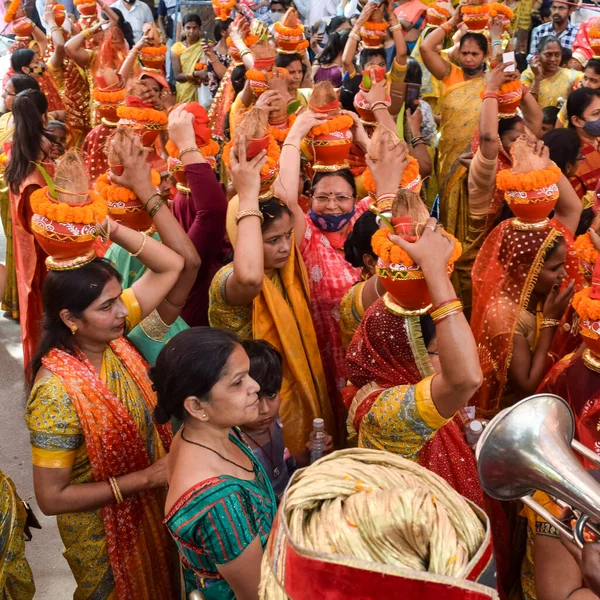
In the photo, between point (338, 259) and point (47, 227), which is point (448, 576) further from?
point (338, 259)

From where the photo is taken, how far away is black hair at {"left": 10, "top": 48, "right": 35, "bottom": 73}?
5.75 m

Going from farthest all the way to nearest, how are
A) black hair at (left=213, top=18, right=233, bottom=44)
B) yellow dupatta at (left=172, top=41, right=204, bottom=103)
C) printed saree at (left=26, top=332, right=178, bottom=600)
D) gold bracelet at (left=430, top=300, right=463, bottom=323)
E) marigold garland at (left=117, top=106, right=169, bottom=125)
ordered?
black hair at (left=213, top=18, right=233, bottom=44)
yellow dupatta at (left=172, top=41, right=204, bottom=103)
marigold garland at (left=117, top=106, right=169, bottom=125)
printed saree at (left=26, top=332, right=178, bottom=600)
gold bracelet at (left=430, top=300, right=463, bottom=323)

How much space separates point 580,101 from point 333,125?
2016 millimetres

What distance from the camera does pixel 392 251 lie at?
193cm

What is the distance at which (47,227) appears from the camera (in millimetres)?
2127

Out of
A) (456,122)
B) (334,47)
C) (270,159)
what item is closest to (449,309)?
(270,159)

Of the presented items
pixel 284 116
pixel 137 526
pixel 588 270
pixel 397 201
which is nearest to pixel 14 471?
pixel 137 526

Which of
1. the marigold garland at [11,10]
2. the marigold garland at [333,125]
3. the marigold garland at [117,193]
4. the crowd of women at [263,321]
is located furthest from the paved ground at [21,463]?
the marigold garland at [11,10]

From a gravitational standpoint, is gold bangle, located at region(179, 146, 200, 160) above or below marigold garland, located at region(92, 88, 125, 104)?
above

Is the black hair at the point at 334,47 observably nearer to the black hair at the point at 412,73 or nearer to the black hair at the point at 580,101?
the black hair at the point at 412,73

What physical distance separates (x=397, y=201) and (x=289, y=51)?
11.9 feet

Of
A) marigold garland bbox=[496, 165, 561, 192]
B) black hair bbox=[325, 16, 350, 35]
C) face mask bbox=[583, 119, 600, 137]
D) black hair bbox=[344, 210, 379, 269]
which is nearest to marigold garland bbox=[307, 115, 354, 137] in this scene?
black hair bbox=[344, 210, 379, 269]

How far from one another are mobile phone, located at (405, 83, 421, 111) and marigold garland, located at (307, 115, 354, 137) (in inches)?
82.7

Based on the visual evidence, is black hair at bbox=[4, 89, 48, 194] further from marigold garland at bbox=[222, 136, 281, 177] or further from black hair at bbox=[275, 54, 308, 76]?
black hair at bbox=[275, 54, 308, 76]
